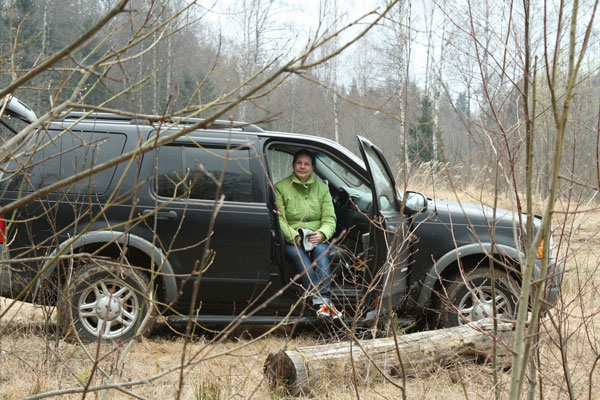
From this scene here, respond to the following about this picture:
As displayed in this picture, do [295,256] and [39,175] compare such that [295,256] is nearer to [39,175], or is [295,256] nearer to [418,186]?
[39,175]

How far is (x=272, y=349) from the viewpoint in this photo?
15.9 ft

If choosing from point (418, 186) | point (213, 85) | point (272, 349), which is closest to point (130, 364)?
point (272, 349)

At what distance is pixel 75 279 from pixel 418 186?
445 inches

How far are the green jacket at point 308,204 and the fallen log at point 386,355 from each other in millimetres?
1247

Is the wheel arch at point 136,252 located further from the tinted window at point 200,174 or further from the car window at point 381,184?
the car window at point 381,184

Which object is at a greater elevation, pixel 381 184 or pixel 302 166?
pixel 302 166

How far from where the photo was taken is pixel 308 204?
5.14 metres

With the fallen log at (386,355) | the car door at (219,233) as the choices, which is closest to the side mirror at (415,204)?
the fallen log at (386,355)

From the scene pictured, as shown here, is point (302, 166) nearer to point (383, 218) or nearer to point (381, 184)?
point (381, 184)

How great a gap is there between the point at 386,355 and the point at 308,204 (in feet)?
5.16

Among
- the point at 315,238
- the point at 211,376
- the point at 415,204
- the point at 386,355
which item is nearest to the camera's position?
the point at 211,376

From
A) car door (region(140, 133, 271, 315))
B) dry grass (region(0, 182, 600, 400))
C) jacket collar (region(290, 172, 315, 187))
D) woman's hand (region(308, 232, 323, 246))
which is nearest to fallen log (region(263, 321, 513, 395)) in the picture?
dry grass (region(0, 182, 600, 400))

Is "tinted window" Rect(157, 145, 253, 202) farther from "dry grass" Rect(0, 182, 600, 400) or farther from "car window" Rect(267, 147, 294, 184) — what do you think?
"dry grass" Rect(0, 182, 600, 400)

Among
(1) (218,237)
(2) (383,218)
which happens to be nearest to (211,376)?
(1) (218,237)
